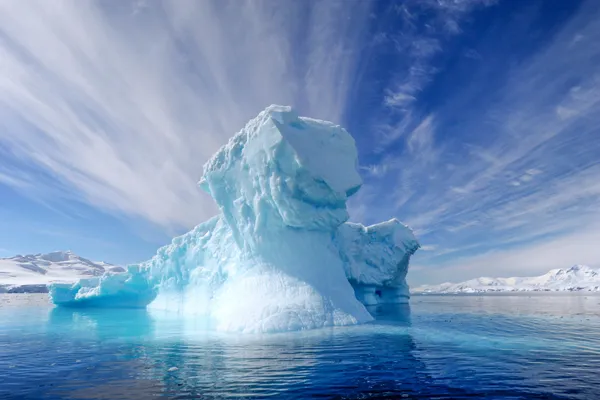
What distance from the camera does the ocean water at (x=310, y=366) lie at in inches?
320

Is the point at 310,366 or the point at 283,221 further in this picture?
the point at 283,221

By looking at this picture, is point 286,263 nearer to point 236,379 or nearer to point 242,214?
point 242,214

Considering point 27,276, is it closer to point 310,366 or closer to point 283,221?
point 283,221

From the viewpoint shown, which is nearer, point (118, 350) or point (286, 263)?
point (118, 350)

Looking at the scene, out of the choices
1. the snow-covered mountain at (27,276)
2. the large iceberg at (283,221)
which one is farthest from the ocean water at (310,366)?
the snow-covered mountain at (27,276)

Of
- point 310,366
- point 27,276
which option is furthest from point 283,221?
point 27,276

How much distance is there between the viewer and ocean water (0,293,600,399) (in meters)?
8.12

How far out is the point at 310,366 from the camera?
406 inches

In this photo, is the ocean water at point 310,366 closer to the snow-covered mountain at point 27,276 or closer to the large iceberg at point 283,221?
the large iceberg at point 283,221

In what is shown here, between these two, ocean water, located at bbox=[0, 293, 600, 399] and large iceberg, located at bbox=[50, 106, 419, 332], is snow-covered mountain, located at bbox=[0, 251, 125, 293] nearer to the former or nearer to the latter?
large iceberg, located at bbox=[50, 106, 419, 332]

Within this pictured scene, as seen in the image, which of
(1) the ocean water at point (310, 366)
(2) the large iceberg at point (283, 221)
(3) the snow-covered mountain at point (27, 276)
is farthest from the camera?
(3) the snow-covered mountain at point (27, 276)

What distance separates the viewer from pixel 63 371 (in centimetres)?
1041

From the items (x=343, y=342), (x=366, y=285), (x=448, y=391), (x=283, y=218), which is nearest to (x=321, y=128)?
(x=283, y=218)

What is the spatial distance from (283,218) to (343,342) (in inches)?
343
